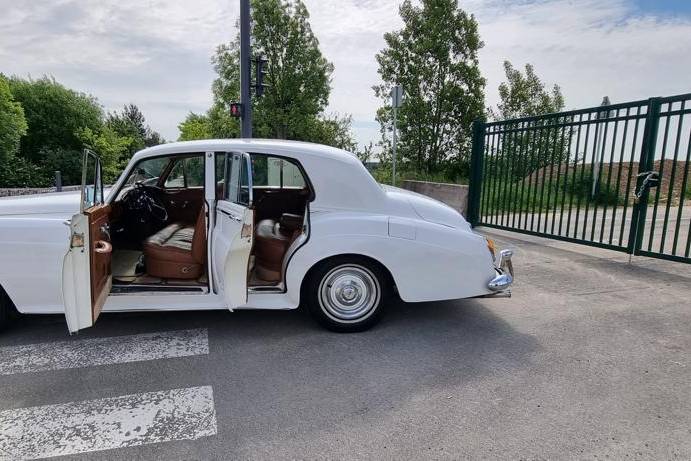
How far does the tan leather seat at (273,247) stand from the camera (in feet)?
13.7

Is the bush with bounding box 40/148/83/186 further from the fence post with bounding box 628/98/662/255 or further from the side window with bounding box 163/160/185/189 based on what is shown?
the fence post with bounding box 628/98/662/255

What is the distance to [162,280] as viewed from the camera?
397 centimetres

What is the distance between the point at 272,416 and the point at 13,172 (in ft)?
62.5

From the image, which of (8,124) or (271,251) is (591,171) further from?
(8,124)

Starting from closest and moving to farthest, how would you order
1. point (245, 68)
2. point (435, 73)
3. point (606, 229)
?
1. point (606, 229)
2. point (245, 68)
3. point (435, 73)

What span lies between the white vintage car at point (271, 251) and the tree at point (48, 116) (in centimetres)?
1899

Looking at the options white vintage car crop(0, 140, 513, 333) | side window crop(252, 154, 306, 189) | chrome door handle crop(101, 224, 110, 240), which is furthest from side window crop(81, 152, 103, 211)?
side window crop(252, 154, 306, 189)

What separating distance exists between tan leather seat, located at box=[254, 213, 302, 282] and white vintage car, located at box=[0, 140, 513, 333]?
0.01 metres

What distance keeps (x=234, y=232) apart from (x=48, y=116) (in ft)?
68.8

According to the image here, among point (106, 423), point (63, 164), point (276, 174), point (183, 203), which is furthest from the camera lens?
point (63, 164)

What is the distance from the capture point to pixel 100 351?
3.67 meters

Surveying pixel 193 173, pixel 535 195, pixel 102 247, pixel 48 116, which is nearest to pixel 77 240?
pixel 102 247

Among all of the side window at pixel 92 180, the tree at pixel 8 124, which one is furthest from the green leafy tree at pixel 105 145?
the side window at pixel 92 180

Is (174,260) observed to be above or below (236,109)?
below
